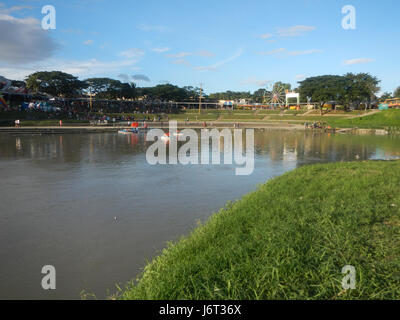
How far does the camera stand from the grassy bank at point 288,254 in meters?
3.40

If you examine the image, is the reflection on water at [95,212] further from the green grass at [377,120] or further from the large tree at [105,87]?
the large tree at [105,87]

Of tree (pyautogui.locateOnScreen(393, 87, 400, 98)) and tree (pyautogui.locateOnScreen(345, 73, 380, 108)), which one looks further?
tree (pyautogui.locateOnScreen(393, 87, 400, 98))

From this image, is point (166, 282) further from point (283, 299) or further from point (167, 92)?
point (167, 92)

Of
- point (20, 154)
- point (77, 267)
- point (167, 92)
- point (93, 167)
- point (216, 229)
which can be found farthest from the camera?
point (167, 92)

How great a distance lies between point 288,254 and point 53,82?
230ft

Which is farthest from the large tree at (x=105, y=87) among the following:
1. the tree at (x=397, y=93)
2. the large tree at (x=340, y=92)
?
the tree at (x=397, y=93)

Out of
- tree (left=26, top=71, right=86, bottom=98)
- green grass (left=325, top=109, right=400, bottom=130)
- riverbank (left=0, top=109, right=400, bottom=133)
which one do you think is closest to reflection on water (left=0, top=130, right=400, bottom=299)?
riverbank (left=0, top=109, right=400, bottom=133)

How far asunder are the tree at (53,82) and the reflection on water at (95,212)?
178ft

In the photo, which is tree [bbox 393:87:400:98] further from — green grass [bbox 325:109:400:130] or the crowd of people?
the crowd of people

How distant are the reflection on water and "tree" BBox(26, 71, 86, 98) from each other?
54112 mm

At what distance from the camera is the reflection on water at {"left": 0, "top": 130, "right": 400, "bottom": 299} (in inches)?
200

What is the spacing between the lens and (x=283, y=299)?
3189 millimetres

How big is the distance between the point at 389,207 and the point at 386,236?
5.56 feet
